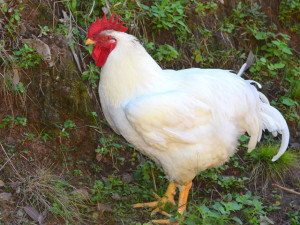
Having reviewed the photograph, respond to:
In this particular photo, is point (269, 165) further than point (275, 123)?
Yes

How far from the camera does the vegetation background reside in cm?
411

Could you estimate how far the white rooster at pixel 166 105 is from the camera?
370 cm

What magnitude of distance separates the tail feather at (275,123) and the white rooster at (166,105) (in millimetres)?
367

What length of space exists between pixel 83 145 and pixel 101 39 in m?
1.42

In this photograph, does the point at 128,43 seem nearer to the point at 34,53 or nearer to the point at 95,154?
the point at 34,53

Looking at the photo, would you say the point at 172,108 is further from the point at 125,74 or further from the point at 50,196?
the point at 50,196

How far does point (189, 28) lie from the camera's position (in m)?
5.82

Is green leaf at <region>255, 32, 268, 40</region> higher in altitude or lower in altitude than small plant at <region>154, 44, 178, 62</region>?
lower

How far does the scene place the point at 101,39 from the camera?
384 centimetres

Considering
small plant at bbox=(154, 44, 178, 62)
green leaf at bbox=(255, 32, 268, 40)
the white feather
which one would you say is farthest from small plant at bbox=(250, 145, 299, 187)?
green leaf at bbox=(255, 32, 268, 40)

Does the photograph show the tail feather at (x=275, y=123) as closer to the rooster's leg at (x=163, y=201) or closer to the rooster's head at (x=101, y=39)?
the rooster's leg at (x=163, y=201)

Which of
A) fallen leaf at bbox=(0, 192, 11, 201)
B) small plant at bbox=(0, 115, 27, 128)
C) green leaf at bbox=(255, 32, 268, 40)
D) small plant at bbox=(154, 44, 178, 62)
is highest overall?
small plant at bbox=(154, 44, 178, 62)

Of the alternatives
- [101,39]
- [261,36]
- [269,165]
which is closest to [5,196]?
[101,39]

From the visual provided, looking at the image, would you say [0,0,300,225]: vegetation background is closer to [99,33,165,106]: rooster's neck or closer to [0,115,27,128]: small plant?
[0,115,27,128]: small plant
